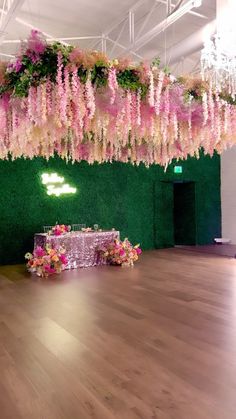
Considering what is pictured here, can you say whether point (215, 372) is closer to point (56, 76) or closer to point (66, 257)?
point (56, 76)

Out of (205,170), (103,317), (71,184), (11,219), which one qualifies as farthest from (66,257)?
(205,170)

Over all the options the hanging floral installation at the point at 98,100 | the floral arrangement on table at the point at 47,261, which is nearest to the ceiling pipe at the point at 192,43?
the hanging floral installation at the point at 98,100

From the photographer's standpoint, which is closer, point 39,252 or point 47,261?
point 47,261

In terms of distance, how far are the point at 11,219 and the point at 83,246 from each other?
196 centimetres

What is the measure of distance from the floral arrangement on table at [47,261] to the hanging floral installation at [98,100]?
220 centimetres

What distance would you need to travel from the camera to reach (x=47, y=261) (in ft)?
19.8

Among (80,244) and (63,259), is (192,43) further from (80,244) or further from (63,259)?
(63,259)

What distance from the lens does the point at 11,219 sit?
7594 millimetres

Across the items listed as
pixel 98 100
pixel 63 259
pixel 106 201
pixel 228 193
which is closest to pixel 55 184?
pixel 106 201

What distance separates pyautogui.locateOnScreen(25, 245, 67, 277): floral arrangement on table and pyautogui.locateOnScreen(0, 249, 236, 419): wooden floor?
61cm

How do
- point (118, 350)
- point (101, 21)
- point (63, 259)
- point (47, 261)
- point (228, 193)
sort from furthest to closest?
point (228, 193)
point (63, 259)
point (101, 21)
point (47, 261)
point (118, 350)

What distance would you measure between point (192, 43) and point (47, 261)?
4.60 m

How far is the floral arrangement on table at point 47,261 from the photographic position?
6.01m

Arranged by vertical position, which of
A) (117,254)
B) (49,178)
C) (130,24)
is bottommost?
(117,254)
